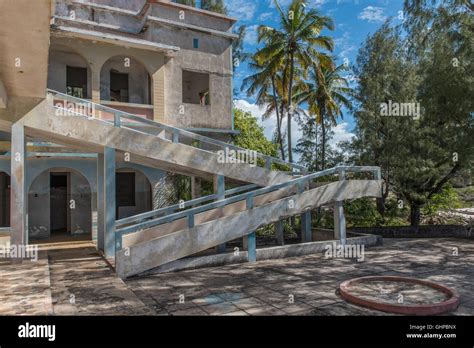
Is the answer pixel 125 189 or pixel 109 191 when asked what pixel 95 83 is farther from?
pixel 109 191

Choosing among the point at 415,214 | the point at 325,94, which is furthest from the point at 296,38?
the point at 415,214

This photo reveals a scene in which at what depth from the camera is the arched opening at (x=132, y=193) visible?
1712 cm

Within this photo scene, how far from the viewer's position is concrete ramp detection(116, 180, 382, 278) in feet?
28.7

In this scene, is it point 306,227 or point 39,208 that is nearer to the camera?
point 306,227

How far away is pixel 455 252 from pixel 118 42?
13.6 meters

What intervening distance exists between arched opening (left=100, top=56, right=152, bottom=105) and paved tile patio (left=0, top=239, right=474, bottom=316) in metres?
7.69

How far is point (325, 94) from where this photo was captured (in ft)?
84.4

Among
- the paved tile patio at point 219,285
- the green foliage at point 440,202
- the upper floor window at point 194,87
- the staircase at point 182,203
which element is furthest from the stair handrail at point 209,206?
the upper floor window at point 194,87

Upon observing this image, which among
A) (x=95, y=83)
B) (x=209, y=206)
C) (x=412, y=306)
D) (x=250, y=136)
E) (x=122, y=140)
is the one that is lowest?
(x=412, y=306)

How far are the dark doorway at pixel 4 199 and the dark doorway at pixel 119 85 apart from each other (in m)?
5.86

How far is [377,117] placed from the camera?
18.2m

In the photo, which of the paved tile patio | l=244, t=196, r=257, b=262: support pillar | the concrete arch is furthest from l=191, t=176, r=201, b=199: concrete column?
l=244, t=196, r=257, b=262: support pillar

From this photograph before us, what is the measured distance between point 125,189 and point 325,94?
14.9 meters
